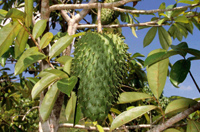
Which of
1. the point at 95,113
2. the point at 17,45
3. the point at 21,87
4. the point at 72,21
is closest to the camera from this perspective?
the point at 95,113

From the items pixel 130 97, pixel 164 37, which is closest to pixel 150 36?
pixel 164 37

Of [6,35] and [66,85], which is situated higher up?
[6,35]

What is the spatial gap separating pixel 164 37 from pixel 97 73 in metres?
1.04

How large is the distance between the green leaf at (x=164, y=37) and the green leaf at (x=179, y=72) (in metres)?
0.89

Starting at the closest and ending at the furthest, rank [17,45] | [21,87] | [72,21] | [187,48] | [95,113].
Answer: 1. [187,48]
2. [95,113]
3. [17,45]
4. [72,21]
5. [21,87]

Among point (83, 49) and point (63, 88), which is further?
point (83, 49)

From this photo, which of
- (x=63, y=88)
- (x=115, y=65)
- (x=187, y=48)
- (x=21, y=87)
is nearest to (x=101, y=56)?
(x=115, y=65)

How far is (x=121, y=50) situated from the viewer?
974mm

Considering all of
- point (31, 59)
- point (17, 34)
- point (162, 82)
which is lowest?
point (162, 82)

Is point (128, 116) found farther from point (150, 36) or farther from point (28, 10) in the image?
point (150, 36)

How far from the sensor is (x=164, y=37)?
65.5 inches

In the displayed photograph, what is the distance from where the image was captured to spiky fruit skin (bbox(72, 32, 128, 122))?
32.6 inches

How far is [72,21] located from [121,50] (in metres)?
0.78

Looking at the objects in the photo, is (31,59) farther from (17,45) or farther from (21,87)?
(21,87)
